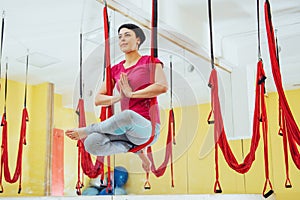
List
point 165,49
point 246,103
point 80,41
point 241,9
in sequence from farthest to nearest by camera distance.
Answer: point 246,103 < point 241,9 < point 165,49 < point 80,41

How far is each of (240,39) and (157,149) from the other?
70.9 inches

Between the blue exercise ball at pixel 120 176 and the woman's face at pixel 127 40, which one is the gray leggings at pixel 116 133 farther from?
the woman's face at pixel 127 40

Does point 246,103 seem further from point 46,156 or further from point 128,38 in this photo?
point 46,156

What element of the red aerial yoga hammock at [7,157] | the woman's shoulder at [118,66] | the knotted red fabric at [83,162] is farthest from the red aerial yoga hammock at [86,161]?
the red aerial yoga hammock at [7,157]

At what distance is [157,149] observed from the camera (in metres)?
2.78

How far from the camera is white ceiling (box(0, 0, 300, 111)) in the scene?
6.59 ft

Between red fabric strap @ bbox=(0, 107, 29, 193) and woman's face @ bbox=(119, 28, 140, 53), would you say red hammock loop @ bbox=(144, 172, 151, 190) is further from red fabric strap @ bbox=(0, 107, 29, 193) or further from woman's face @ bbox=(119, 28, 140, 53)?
red fabric strap @ bbox=(0, 107, 29, 193)

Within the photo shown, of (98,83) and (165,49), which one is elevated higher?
(165,49)

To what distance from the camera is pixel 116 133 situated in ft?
7.42

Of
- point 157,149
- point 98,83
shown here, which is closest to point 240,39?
point 157,149

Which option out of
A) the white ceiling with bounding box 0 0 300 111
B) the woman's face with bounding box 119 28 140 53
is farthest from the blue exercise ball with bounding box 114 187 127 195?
the woman's face with bounding box 119 28 140 53

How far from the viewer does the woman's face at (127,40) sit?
249 cm

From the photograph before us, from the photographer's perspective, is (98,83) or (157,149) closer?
(98,83)

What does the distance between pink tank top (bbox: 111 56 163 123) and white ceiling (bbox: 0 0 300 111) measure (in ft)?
0.63
